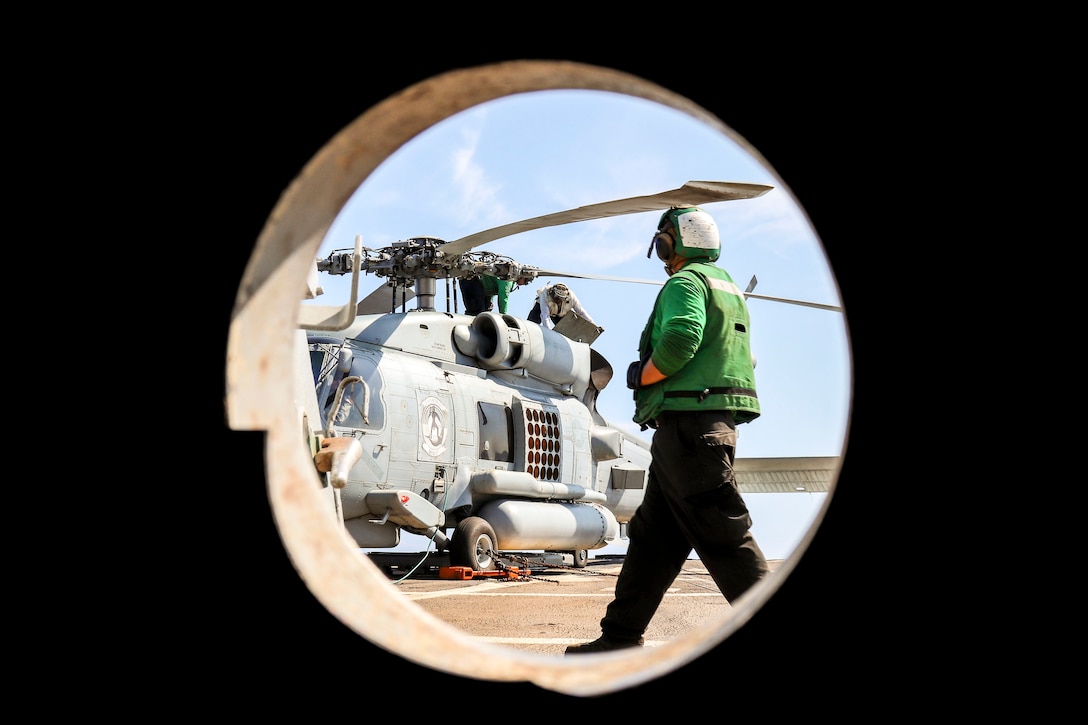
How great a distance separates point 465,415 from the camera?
8.66 m

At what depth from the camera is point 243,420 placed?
1.48 m

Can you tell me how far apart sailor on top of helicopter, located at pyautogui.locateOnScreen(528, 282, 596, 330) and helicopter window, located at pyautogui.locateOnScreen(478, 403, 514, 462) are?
1504mm

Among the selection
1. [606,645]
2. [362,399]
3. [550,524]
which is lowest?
[606,645]

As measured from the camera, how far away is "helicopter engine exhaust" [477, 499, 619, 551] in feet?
28.5

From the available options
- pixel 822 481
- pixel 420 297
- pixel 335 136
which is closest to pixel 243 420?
pixel 335 136

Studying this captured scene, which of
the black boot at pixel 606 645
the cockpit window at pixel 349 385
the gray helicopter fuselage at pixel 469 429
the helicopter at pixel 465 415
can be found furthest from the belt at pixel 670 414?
the cockpit window at pixel 349 385

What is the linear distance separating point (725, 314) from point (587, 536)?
644 cm

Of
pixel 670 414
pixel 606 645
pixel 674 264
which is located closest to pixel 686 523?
pixel 670 414

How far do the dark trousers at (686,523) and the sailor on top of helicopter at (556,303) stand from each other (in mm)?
6948

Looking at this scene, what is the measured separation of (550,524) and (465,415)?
136 cm

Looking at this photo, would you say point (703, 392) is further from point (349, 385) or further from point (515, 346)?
→ point (515, 346)

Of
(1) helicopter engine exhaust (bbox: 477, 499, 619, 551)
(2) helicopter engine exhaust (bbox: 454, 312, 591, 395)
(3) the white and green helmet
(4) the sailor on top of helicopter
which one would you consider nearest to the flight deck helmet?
(3) the white and green helmet

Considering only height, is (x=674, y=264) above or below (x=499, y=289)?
below

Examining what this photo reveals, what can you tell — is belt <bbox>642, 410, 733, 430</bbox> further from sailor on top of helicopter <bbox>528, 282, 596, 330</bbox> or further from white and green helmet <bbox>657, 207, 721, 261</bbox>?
sailor on top of helicopter <bbox>528, 282, 596, 330</bbox>
